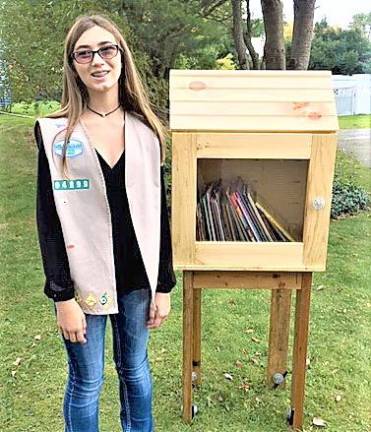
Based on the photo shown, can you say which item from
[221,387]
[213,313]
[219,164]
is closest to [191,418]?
[221,387]

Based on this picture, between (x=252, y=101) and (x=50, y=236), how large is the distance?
640 millimetres

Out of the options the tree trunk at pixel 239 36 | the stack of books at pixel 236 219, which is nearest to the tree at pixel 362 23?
the tree trunk at pixel 239 36

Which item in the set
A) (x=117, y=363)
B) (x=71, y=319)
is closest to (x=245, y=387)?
(x=117, y=363)

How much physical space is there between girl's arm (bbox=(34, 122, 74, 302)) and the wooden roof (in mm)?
382

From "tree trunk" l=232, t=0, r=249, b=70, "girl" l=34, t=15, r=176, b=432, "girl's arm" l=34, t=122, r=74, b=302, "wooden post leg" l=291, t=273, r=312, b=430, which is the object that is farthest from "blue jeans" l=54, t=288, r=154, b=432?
"tree trunk" l=232, t=0, r=249, b=70

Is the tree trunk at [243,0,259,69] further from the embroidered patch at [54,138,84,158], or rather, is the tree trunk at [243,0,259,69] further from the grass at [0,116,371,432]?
the embroidered patch at [54,138,84,158]

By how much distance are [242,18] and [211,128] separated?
1.65 feet

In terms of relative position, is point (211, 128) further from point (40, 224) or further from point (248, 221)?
point (40, 224)

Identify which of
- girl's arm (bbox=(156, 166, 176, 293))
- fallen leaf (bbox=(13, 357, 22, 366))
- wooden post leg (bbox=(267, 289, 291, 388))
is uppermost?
girl's arm (bbox=(156, 166, 176, 293))

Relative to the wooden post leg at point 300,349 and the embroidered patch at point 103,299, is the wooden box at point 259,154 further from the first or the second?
the embroidered patch at point 103,299

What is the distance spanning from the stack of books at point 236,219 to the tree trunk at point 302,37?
51 cm

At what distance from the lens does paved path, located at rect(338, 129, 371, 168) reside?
216 cm

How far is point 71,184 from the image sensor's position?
1418mm

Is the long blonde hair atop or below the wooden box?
atop
